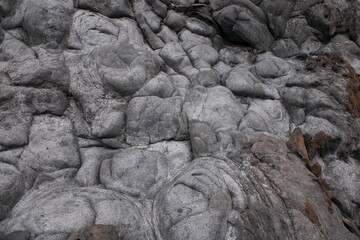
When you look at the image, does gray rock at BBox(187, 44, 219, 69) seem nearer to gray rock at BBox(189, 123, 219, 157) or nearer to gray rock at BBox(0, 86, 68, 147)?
gray rock at BBox(189, 123, 219, 157)

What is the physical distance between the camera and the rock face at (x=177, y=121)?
4992mm

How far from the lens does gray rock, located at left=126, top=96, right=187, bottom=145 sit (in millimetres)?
6633

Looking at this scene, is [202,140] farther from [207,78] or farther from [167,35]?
[167,35]

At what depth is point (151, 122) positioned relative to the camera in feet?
22.1

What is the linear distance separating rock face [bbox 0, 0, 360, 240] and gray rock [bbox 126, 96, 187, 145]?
0.08 feet

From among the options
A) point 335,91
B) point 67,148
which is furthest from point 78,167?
point 335,91

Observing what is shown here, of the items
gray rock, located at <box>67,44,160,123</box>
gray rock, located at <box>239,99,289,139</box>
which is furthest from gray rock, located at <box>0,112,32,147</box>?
gray rock, located at <box>239,99,289,139</box>

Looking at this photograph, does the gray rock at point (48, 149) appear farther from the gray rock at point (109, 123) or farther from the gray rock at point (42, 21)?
the gray rock at point (42, 21)

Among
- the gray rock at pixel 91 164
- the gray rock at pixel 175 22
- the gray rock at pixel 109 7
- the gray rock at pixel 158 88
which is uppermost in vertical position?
the gray rock at pixel 109 7

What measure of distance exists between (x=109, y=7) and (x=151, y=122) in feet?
12.4

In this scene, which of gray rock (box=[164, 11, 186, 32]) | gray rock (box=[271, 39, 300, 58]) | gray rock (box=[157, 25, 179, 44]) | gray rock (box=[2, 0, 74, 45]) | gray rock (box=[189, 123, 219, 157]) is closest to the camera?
gray rock (box=[189, 123, 219, 157])

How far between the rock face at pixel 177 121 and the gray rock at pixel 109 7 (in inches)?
1.5

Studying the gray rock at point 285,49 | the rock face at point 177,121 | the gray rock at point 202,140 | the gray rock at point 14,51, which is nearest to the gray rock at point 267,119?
the rock face at point 177,121

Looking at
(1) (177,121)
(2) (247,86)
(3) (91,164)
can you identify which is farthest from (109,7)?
(3) (91,164)
